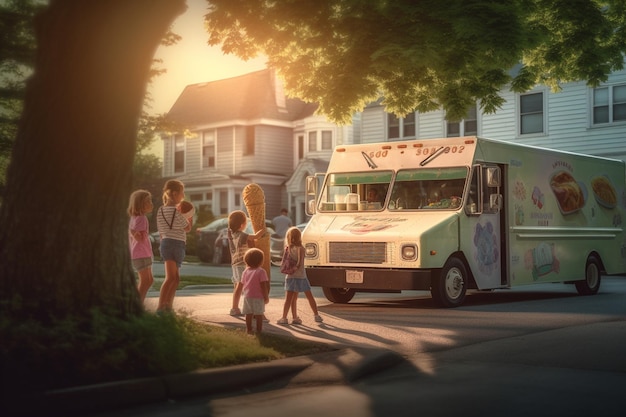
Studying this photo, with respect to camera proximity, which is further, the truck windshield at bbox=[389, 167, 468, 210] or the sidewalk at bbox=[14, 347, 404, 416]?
the truck windshield at bbox=[389, 167, 468, 210]

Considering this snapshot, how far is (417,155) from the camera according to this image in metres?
16.3

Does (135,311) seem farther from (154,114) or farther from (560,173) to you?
(154,114)

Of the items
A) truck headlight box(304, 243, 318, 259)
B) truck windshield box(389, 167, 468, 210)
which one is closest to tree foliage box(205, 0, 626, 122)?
truck windshield box(389, 167, 468, 210)

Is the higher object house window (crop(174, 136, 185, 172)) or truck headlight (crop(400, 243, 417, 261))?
house window (crop(174, 136, 185, 172))

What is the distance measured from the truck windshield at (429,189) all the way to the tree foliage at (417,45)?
1.49m

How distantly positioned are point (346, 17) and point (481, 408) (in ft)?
27.7

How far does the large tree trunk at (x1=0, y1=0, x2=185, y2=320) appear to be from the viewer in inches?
327

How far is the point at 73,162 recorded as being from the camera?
27.6 feet

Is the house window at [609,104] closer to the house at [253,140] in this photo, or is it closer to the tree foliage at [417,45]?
the house at [253,140]

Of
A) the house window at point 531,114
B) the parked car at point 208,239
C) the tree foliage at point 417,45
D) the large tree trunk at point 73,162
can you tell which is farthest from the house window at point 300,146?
the large tree trunk at point 73,162

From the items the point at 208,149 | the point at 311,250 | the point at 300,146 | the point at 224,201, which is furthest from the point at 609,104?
the point at 208,149

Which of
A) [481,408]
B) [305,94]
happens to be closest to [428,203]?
[305,94]

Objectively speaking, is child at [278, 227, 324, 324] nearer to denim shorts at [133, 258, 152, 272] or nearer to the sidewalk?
denim shorts at [133, 258, 152, 272]

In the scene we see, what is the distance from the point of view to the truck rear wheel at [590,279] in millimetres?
19552
